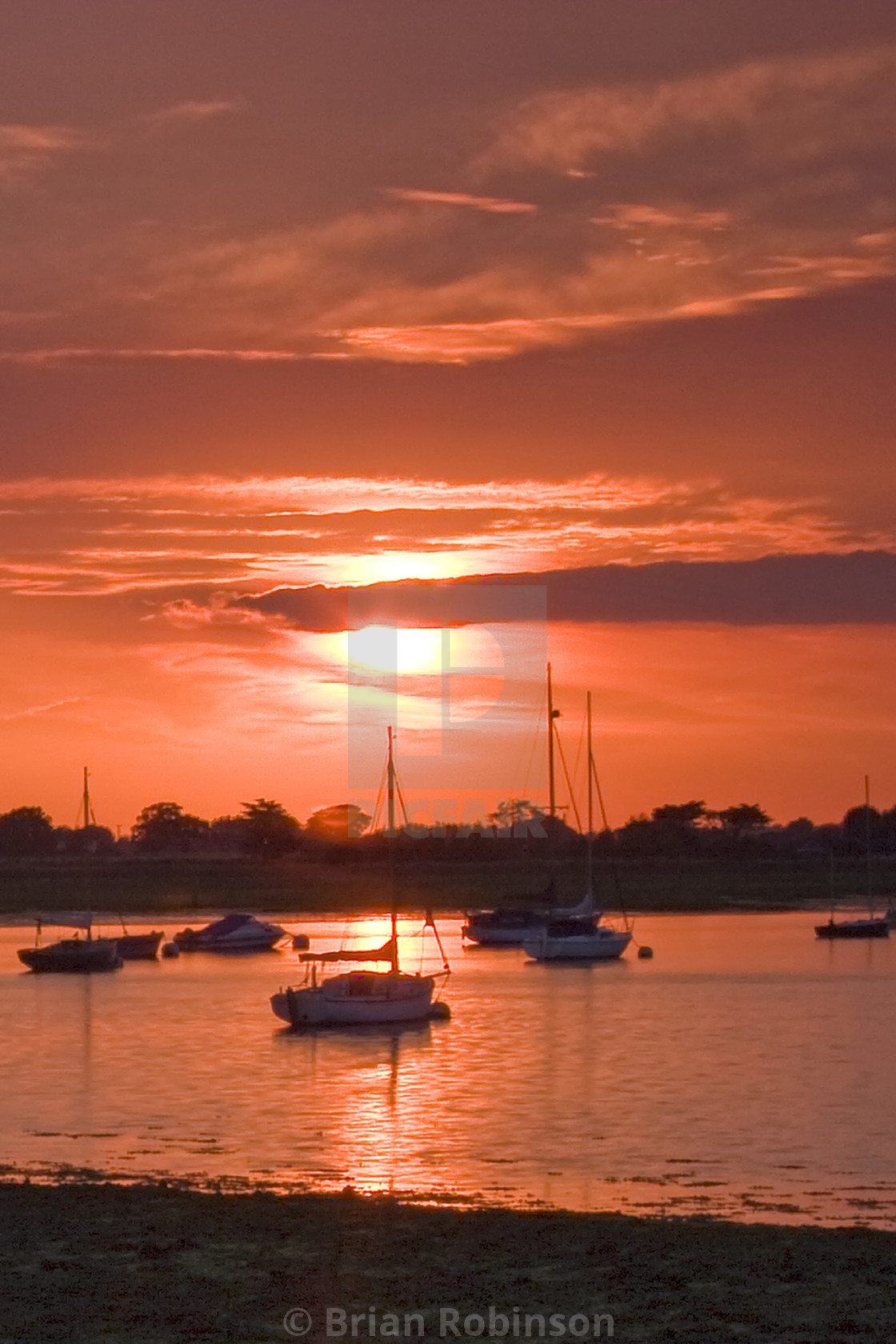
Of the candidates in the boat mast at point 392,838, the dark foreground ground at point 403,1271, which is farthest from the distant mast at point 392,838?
the dark foreground ground at point 403,1271

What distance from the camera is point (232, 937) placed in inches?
4353

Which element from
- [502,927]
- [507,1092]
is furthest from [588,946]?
[507,1092]

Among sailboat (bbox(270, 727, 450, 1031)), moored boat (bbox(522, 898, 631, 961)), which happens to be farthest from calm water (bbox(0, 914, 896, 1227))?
moored boat (bbox(522, 898, 631, 961))

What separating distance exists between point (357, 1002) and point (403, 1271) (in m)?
41.7

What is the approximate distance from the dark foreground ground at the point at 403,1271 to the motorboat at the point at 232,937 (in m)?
87.2

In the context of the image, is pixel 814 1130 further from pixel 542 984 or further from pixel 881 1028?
pixel 542 984

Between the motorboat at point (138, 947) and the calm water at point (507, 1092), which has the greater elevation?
the motorboat at point (138, 947)

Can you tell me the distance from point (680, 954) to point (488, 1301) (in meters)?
90.0

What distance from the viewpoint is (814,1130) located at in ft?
122

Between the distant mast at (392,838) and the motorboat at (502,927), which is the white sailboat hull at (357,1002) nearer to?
the distant mast at (392,838)

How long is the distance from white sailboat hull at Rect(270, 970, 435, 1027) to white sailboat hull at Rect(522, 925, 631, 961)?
36.0 meters

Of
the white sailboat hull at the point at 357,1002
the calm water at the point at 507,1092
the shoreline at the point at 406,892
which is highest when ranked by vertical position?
the shoreline at the point at 406,892

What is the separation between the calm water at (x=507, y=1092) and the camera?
30.3 meters

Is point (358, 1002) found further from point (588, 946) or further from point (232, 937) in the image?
point (232, 937)
